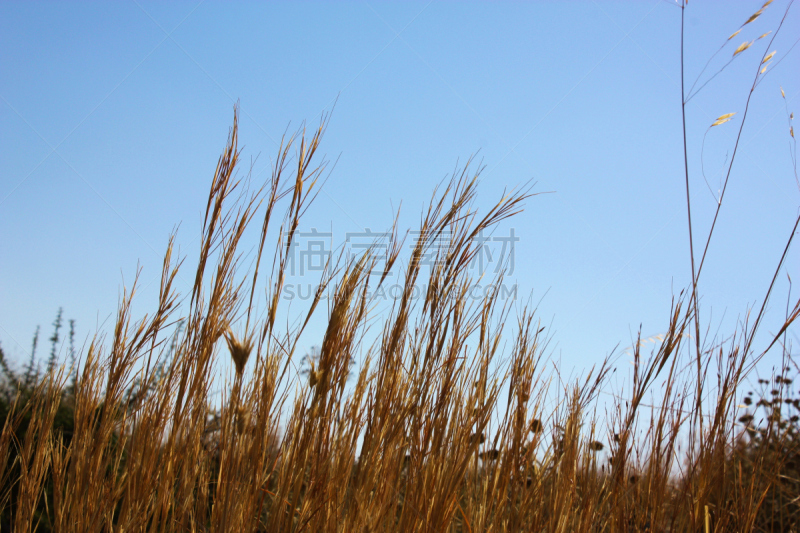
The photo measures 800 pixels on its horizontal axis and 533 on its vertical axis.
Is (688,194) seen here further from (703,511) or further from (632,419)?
(703,511)

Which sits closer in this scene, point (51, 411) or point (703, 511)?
point (703, 511)

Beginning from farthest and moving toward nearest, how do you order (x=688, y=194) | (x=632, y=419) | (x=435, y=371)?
(x=688, y=194) < (x=632, y=419) < (x=435, y=371)

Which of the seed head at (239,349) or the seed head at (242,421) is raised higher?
the seed head at (239,349)

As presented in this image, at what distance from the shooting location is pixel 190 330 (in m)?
1.33

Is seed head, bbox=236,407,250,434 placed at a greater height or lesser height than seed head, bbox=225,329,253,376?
lesser

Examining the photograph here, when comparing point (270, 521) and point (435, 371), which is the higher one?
Result: point (435, 371)

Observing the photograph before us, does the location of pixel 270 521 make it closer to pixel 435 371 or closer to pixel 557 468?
pixel 435 371

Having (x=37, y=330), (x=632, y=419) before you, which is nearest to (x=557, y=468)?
(x=632, y=419)

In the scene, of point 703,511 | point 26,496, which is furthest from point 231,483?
point 703,511

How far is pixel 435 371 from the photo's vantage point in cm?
127

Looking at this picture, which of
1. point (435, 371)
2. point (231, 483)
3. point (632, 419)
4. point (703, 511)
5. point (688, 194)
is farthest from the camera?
point (688, 194)

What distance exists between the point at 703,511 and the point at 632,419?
0.95 ft

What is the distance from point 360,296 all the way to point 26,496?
115cm

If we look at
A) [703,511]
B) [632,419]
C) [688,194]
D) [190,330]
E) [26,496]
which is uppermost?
[688,194]
